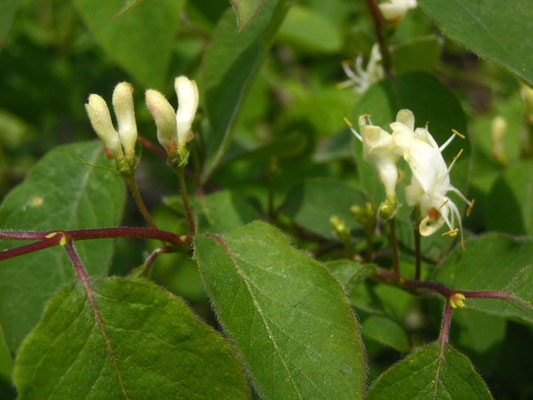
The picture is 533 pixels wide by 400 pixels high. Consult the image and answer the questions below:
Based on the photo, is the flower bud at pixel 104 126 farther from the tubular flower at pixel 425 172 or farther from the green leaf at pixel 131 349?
the tubular flower at pixel 425 172

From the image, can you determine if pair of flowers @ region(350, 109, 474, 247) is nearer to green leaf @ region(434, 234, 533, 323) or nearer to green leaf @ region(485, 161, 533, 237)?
green leaf @ region(434, 234, 533, 323)

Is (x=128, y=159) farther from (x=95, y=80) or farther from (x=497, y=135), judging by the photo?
(x=95, y=80)

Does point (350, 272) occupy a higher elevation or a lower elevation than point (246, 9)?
lower

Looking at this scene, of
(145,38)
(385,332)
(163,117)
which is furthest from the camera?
(145,38)

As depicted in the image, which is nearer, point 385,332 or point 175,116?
point 175,116

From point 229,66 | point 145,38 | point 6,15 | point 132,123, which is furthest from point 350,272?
point 6,15

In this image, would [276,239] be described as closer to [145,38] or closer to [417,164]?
[417,164]

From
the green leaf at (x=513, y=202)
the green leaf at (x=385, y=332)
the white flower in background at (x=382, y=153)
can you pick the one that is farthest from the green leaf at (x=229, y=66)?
the green leaf at (x=513, y=202)
